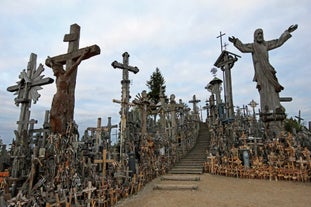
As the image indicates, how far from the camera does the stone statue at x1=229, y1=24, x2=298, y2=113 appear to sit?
1275cm

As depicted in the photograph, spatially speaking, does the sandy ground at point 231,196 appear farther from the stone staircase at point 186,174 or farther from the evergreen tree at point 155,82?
the evergreen tree at point 155,82

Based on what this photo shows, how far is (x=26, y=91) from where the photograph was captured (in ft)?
27.6

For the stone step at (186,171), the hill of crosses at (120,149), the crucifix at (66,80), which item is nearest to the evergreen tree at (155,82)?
the hill of crosses at (120,149)

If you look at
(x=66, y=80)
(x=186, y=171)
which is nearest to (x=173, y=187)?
(x=186, y=171)

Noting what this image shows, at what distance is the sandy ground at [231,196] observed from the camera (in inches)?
239

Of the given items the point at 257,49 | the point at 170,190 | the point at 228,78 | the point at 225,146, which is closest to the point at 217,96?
the point at 228,78

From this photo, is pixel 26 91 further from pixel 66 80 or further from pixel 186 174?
pixel 186 174

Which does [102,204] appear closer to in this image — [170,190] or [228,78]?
[170,190]

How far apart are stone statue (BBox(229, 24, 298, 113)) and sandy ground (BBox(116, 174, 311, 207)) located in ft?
17.5

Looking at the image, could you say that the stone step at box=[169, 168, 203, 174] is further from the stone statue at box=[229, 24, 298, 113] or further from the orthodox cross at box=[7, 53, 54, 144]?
the orthodox cross at box=[7, 53, 54, 144]

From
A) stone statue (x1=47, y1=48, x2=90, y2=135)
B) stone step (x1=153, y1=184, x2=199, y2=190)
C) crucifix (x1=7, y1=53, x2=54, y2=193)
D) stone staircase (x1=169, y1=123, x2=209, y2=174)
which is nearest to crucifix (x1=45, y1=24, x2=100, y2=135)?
stone statue (x1=47, y1=48, x2=90, y2=135)

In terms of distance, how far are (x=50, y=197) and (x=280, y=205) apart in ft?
19.2

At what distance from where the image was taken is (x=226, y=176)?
10.8 m

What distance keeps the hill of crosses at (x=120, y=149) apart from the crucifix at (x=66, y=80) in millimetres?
25
